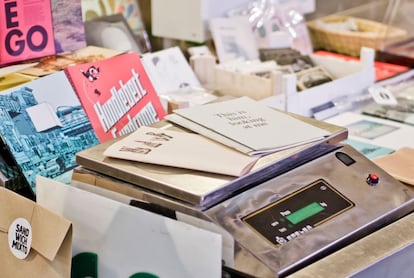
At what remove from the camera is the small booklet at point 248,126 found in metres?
1.34

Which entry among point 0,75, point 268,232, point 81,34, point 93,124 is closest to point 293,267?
point 268,232

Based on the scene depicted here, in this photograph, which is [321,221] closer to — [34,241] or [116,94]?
[34,241]

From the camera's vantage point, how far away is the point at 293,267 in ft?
3.71

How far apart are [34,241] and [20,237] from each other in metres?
0.04

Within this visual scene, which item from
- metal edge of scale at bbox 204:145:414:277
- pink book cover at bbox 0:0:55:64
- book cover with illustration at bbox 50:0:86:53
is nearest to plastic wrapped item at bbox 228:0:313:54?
book cover with illustration at bbox 50:0:86:53

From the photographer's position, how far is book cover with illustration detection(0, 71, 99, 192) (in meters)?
1.53

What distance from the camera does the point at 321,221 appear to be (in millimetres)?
1240

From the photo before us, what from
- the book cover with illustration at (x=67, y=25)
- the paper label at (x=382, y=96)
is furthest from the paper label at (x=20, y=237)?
the paper label at (x=382, y=96)

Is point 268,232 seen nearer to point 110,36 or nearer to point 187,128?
point 187,128

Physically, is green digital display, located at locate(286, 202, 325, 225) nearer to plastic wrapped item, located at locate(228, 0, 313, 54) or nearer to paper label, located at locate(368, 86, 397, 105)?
paper label, located at locate(368, 86, 397, 105)

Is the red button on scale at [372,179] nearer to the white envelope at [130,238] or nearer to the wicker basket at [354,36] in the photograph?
the white envelope at [130,238]

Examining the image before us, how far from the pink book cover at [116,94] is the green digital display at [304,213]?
23.6 inches

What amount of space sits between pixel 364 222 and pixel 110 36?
1.18 metres

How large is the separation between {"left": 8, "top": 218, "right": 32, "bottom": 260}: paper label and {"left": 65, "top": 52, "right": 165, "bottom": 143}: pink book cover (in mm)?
394
